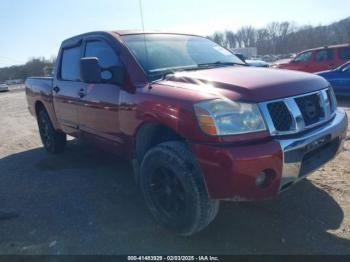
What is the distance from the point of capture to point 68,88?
4.68 m

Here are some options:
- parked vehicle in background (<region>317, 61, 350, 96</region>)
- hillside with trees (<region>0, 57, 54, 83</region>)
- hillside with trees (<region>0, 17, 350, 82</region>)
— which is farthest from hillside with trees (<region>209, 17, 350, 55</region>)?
parked vehicle in background (<region>317, 61, 350, 96</region>)

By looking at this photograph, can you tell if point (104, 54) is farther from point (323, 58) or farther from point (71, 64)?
point (323, 58)

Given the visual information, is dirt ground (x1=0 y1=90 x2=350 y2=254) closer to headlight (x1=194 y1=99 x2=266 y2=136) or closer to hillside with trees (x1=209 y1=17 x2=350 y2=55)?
headlight (x1=194 y1=99 x2=266 y2=136)

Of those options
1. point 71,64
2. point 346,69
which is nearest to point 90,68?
point 71,64

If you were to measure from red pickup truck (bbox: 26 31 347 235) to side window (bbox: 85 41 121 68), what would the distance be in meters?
0.01

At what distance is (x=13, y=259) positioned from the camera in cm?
293

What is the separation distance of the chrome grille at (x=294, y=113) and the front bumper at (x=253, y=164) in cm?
8

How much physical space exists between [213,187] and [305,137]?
2.68 ft

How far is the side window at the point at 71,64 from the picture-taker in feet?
15.3

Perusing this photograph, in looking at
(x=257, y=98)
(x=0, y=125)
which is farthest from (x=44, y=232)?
(x=0, y=125)

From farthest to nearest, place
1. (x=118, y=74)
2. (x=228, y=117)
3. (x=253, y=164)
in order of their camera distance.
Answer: (x=118, y=74) → (x=228, y=117) → (x=253, y=164)

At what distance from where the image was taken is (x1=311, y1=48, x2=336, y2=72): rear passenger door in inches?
482

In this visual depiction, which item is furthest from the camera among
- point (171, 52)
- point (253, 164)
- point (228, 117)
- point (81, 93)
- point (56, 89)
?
point (56, 89)

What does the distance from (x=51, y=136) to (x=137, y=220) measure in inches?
123
